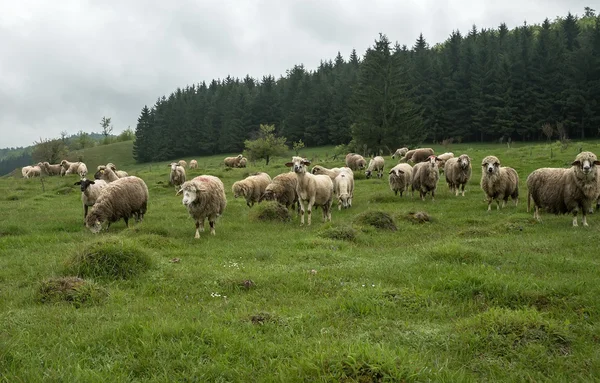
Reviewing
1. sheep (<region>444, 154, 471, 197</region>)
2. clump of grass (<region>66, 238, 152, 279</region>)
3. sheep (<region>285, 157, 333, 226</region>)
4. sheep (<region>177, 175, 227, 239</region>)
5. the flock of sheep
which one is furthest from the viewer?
sheep (<region>444, 154, 471, 197</region>)

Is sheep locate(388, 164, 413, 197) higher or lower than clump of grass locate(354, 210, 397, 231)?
higher

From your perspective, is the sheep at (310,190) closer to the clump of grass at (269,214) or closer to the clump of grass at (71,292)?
the clump of grass at (269,214)

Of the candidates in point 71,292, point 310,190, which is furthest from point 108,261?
point 310,190

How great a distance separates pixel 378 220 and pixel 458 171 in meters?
8.34

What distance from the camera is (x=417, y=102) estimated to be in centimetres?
7175

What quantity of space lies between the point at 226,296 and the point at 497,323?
3.94 metres

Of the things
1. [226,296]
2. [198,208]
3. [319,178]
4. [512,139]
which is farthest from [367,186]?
[512,139]

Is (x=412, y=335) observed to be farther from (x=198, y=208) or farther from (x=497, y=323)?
(x=198, y=208)

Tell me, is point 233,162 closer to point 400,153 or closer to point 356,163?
point 400,153

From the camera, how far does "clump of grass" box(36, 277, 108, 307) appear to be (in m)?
6.56

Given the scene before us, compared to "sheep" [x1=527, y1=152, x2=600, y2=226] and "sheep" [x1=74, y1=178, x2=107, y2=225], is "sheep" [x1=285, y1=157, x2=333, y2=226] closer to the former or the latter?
"sheep" [x1=527, y1=152, x2=600, y2=226]

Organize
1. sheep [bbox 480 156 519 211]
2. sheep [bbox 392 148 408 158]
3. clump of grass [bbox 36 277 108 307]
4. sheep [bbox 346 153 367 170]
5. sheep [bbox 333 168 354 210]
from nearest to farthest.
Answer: clump of grass [bbox 36 277 108 307], sheep [bbox 480 156 519 211], sheep [bbox 333 168 354 210], sheep [bbox 346 153 367 170], sheep [bbox 392 148 408 158]

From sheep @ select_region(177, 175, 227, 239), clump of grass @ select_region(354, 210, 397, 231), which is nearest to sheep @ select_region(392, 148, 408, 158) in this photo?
clump of grass @ select_region(354, 210, 397, 231)

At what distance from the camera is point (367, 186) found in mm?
24453
